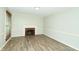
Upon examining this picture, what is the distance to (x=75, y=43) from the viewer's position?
15.2 feet

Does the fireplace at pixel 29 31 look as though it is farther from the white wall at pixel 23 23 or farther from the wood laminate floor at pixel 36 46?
the wood laminate floor at pixel 36 46

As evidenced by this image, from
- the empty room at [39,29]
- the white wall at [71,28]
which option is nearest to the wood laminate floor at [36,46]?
the empty room at [39,29]

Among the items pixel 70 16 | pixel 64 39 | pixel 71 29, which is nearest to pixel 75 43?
pixel 71 29

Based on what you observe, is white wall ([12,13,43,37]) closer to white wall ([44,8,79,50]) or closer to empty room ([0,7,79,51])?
empty room ([0,7,79,51])

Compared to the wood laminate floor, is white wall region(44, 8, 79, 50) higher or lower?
higher

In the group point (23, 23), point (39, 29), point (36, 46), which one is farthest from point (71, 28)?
point (39, 29)

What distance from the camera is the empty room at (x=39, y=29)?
4716 mm

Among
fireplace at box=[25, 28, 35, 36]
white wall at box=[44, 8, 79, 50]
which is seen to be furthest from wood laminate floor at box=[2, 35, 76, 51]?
fireplace at box=[25, 28, 35, 36]

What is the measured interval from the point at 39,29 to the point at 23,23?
2.07m

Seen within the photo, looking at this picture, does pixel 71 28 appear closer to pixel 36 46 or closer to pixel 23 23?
pixel 36 46

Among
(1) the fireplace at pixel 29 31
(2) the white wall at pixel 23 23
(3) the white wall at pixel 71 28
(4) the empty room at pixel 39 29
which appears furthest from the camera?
(1) the fireplace at pixel 29 31

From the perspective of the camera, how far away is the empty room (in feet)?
15.5

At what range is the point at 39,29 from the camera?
10531 millimetres

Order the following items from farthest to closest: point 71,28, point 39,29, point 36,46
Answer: point 39,29 → point 36,46 → point 71,28
